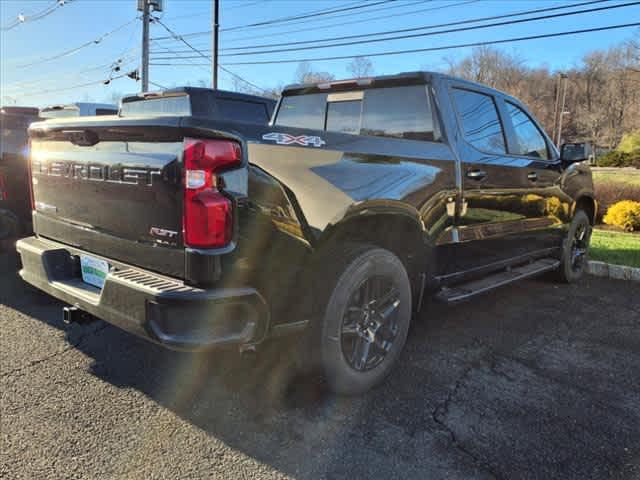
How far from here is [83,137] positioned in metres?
2.61

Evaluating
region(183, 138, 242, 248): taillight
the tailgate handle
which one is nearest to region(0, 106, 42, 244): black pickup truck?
the tailgate handle

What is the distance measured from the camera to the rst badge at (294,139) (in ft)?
7.77

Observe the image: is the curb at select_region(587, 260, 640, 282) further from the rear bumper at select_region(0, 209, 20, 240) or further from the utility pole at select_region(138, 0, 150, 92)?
the utility pole at select_region(138, 0, 150, 92)

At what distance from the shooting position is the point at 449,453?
2.39 metres

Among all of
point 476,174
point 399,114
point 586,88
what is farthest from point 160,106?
point 586,88

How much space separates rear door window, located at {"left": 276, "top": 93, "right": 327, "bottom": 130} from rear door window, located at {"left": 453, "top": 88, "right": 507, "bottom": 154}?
111cm

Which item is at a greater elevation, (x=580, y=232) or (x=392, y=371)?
(x=580, y=232)

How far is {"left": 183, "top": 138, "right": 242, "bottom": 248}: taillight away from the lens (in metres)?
2.10

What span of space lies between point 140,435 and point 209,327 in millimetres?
787

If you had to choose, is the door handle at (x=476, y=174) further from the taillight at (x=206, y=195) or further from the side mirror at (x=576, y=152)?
the taillight at (x=206, y=195)

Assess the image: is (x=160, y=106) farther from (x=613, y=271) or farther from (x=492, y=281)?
(x=613, y=271)

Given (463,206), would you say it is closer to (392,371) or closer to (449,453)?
(392,371)

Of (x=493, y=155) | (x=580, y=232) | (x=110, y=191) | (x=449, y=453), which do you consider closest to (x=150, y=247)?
(x=110, y=191)

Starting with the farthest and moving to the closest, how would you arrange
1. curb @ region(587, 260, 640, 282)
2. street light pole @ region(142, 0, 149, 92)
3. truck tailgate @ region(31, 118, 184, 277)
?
street light pole @ region(142, 0, 149, 92) < curb @ region(587, 260, 640, 282) < truck tailgate @ region(31, 118, 184, 277)
